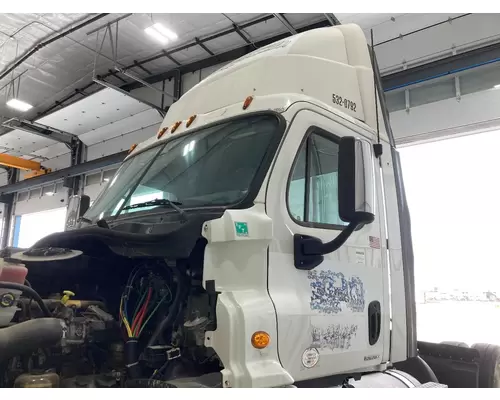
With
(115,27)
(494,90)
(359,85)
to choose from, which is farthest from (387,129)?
(115,27)

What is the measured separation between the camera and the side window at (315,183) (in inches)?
98.0

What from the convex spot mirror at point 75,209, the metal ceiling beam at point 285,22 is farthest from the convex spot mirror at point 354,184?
the metal ceiling beam at point 285,22

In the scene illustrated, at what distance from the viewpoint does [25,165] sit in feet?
40.4

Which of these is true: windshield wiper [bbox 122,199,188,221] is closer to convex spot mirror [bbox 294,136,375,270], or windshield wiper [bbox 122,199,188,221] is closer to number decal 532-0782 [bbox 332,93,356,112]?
convex spot mirror [bbox 294,136,375,270]

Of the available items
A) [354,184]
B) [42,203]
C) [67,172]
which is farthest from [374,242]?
[42,203]

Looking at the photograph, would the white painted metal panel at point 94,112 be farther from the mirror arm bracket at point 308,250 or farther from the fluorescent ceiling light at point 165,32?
the mirror arm bracket at point 308,250

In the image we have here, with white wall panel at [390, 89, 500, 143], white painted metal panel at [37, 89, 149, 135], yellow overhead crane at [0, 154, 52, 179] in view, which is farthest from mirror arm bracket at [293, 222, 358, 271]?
yellow overhead crane at [0, 154, 52, 179]

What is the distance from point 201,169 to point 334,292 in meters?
1.05

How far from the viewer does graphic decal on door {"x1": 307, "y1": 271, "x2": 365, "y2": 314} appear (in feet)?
7.91

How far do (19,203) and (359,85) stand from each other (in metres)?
13.3

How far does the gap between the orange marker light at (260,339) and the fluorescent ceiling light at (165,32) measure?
21.5 feet

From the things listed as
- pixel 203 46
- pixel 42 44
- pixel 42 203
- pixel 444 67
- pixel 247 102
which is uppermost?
pixel 203 46

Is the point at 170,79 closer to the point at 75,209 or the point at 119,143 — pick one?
the point at 119,143

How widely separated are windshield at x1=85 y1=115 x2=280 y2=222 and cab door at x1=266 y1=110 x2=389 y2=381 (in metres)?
0.17
